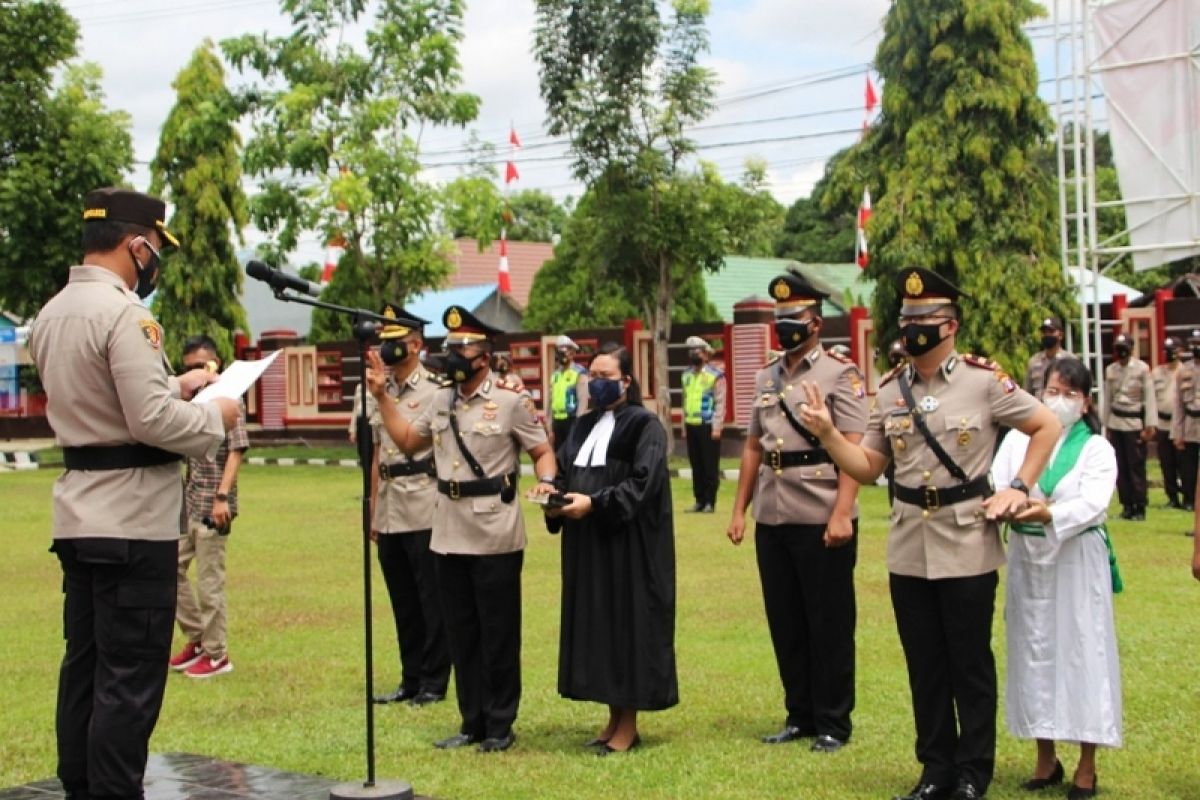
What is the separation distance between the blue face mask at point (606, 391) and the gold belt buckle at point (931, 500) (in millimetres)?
1706

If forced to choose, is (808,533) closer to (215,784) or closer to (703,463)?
(215,784)

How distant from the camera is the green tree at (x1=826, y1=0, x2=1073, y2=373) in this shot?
21141 mm

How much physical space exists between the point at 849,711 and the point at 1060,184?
1486 cm

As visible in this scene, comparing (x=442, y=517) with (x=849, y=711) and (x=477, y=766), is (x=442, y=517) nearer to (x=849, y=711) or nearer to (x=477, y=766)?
(x=477, y=766)

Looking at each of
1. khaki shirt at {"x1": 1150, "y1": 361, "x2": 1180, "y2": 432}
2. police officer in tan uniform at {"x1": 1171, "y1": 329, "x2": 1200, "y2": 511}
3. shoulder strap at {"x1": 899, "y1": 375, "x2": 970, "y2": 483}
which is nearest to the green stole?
shoulder strap at {"x1": 899, "y1": 375, "x2": 970, "y2": 483}

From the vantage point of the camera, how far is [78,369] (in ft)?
18.3

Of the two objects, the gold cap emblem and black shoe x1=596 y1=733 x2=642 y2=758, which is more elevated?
the gold cap emblem

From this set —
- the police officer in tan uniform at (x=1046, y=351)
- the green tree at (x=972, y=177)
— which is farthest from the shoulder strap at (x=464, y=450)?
the green tree at (x=972, y=177)

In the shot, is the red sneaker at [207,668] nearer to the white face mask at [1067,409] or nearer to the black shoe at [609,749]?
the black shoe at [609,749]

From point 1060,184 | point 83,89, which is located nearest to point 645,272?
point 1060,184

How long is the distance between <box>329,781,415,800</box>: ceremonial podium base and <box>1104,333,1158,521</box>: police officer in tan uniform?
11552 mm

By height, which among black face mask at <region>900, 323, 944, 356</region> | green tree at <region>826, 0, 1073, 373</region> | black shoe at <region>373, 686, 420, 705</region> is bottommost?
black shoe at <region>373, 686, 420, 705</region>

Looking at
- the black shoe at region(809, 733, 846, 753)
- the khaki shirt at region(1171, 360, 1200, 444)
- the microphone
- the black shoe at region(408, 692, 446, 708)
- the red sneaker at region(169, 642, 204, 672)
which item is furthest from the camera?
the khaki shirt at region(1171, 360, 1200, 444)

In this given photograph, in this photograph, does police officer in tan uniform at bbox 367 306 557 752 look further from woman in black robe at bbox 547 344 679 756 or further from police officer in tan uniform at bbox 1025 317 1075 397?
police officer in tan uniform at bbox 1025 317 1075 397
